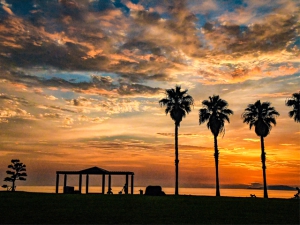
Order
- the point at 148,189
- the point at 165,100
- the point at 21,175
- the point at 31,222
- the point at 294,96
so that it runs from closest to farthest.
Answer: the point at 31,222 < the point at 148,189 < the point at 294,96 < the point at 165,100 < the point at 21,175

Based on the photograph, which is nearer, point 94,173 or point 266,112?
point 94,173

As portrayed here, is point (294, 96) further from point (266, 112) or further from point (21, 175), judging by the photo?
point (21, 175)

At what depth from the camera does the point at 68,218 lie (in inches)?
710

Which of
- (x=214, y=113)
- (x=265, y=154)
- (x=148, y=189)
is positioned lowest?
(x=148, y=189)

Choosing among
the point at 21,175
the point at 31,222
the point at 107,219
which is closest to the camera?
the point at 31,222

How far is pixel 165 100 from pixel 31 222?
46710 millimetres

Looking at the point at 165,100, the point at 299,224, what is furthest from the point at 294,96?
the point at 299,224

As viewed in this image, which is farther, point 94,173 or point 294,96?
point 294,96

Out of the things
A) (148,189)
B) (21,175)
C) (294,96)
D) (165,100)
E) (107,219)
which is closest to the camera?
(107,219)

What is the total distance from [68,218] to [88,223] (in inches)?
85.7

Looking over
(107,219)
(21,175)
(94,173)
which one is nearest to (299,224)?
(107,219)

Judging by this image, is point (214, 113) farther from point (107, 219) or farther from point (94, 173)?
point (107, 219)

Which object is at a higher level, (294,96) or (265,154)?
(294,96)

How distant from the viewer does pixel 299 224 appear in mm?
16734
